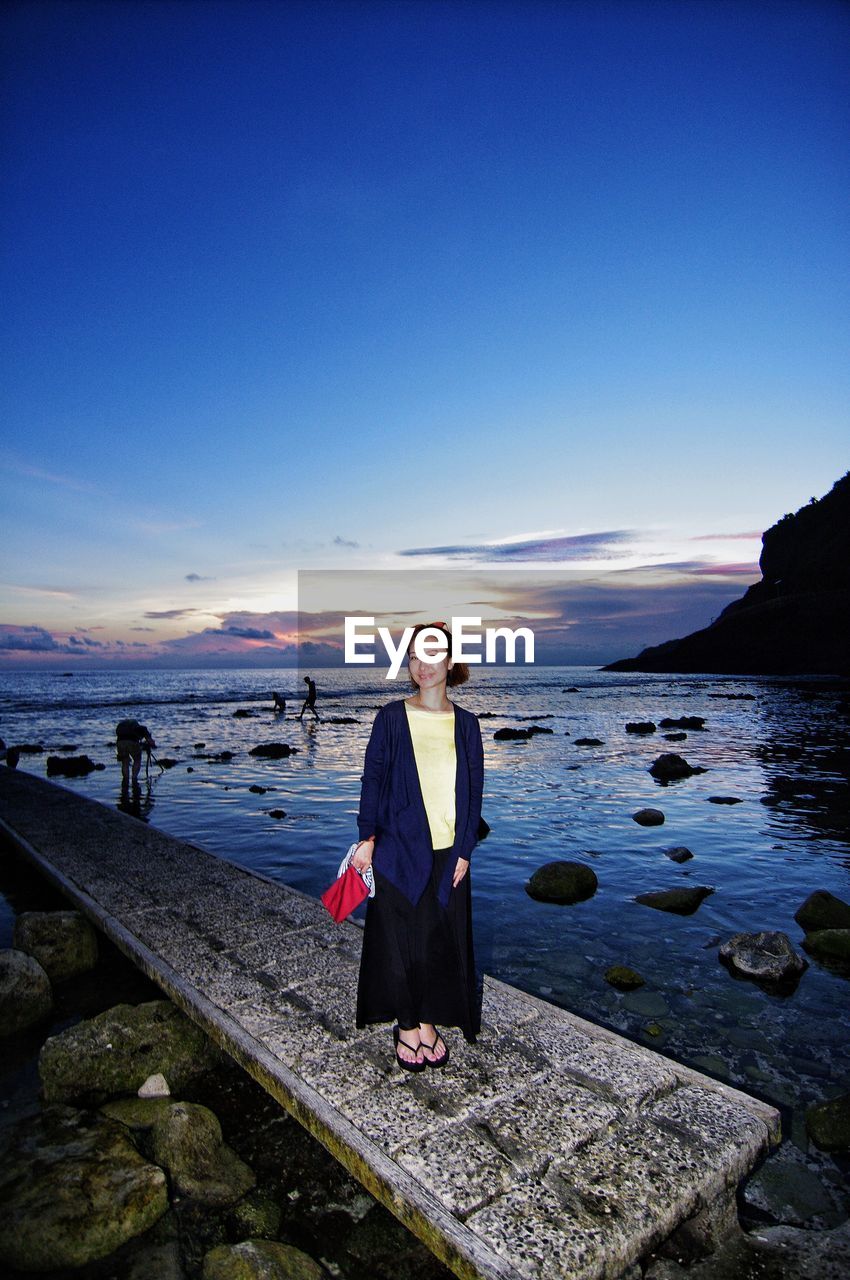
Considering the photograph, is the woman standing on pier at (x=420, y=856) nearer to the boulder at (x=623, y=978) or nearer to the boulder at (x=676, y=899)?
the boulder at (x=623, y=978)

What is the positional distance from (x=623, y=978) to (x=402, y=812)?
4.31m

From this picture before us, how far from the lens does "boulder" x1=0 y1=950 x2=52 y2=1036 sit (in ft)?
19.7

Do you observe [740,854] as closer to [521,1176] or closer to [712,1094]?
[712,1094]

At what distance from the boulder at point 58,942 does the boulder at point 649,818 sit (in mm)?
10773

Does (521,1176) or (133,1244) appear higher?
(521,1176)

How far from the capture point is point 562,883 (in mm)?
9742

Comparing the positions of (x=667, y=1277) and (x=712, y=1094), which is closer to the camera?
(x=667, y=1277)

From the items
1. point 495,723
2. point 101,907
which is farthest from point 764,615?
point 101,907

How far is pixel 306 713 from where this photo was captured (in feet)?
162

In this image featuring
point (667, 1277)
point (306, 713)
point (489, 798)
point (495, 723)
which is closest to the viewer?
point (667, 1277)

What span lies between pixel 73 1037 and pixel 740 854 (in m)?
10.9

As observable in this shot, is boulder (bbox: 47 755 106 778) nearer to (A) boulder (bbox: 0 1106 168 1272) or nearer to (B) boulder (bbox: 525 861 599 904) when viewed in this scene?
(B) boulder (bbox: 525 861 599 904)

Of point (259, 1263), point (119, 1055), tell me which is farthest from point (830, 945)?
point (119, 1055)

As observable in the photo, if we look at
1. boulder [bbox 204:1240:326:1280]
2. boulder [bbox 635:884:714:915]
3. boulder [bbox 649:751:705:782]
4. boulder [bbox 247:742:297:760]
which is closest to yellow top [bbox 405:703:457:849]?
boulder [bbox 204:1240:326:1280]
